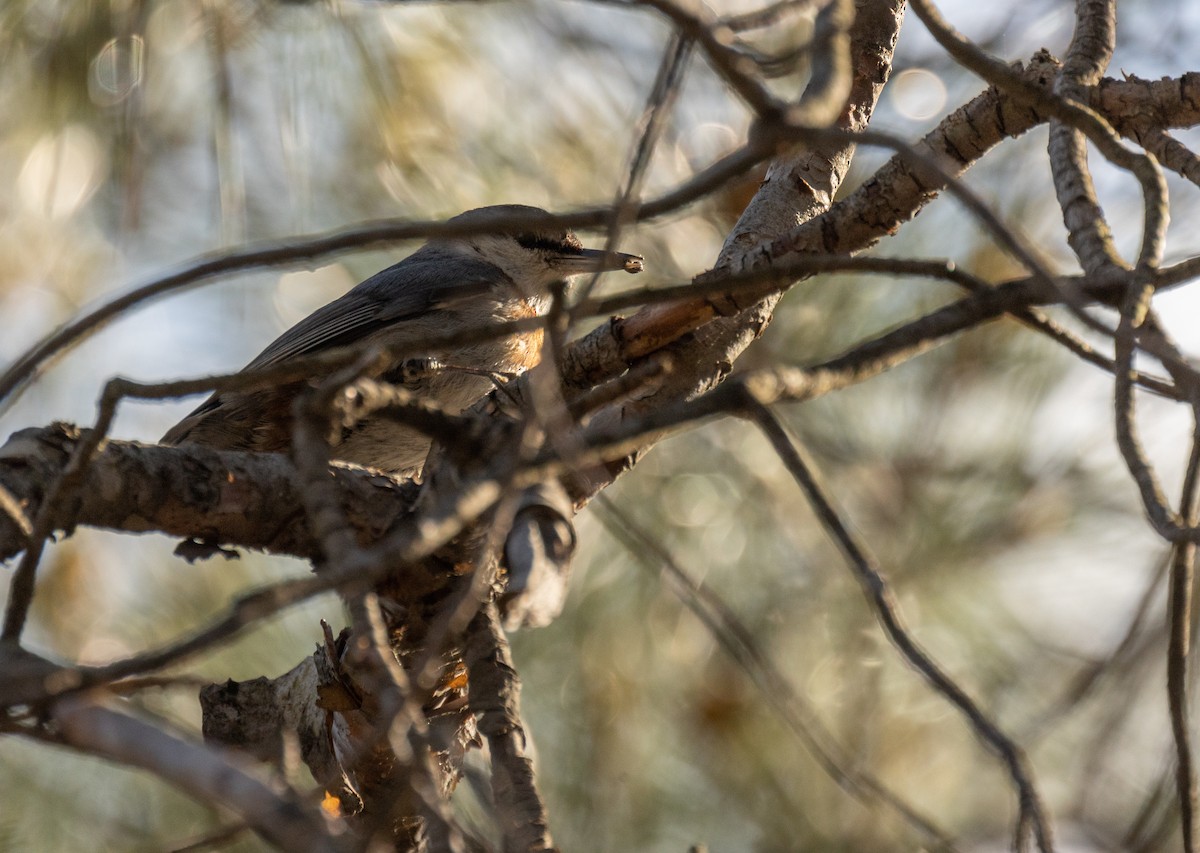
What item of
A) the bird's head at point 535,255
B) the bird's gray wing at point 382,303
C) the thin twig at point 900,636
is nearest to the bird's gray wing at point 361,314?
the bird's gray wing at point 382,303

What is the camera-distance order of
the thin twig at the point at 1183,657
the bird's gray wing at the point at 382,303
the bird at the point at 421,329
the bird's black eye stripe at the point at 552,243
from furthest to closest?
the bird's black eye stripe at the point at 552,243 → the bird's gray wing at the point at 382,303 → the bird at the point at 421,329 → the thin twig at the point at 1183,657

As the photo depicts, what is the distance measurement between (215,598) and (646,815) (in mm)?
1595

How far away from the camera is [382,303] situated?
3586 millimetres

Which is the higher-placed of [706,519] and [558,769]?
[706,519]

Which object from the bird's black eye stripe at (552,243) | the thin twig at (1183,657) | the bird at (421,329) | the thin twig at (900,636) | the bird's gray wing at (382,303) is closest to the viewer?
the thin twig at (900,636)

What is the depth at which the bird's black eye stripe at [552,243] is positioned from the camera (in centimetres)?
387

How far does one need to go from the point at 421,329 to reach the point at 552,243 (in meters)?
0.61

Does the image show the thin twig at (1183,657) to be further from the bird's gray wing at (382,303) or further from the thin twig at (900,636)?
the bird's gray wing at (382,303)

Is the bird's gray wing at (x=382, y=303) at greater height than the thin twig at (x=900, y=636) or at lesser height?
greater

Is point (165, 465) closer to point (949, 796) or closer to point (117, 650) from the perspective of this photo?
point (117, 650)

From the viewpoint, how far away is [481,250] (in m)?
4.05

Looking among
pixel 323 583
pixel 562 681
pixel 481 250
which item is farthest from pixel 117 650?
pixel 323 583

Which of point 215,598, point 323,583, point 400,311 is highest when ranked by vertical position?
point 400,311

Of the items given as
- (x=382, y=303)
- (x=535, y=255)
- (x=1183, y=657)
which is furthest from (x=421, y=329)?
(x=1183, y=657)
